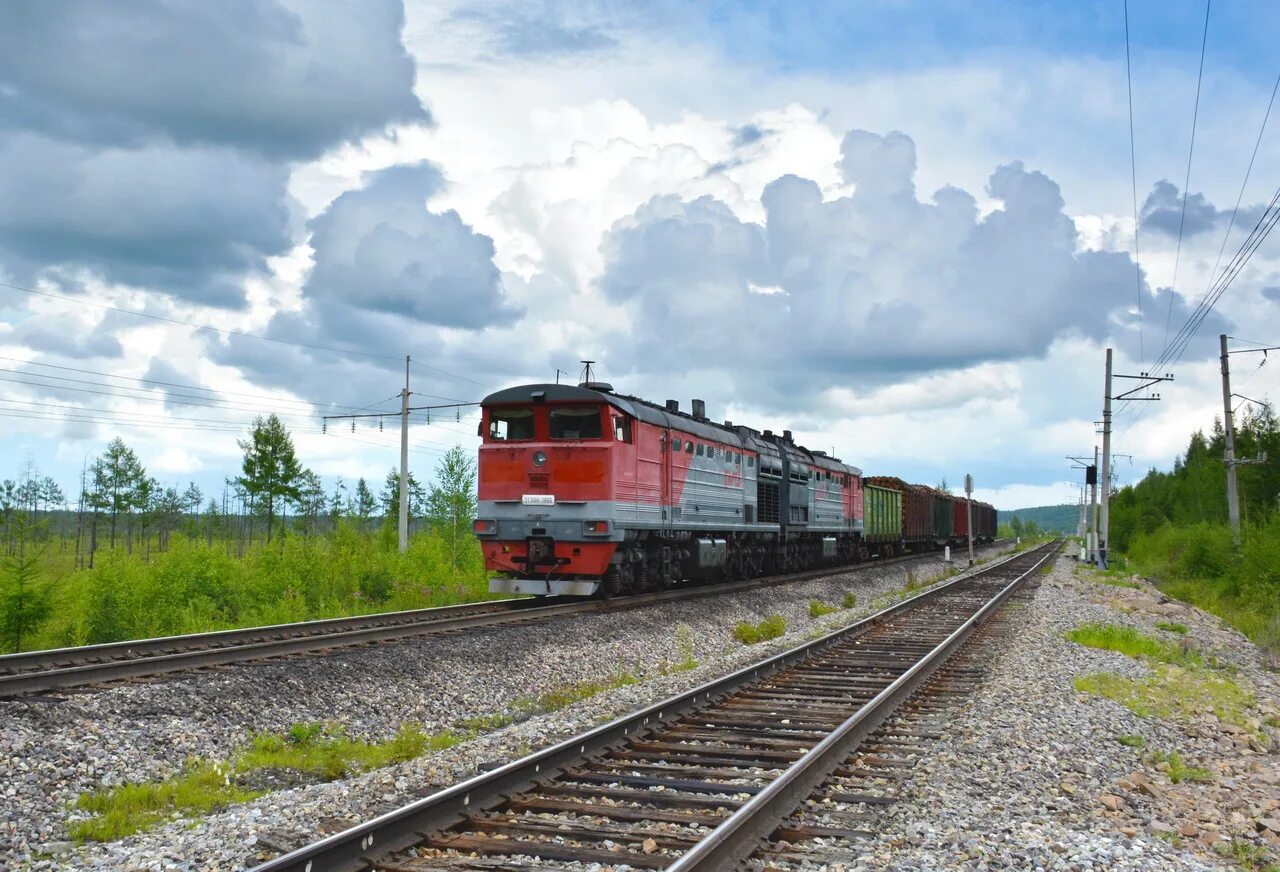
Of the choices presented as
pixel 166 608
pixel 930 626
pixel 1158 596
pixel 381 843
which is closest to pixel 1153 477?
pixel 1158 596

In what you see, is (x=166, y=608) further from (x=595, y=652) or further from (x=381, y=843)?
(x=381, y=843)

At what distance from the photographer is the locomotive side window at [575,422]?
63.8 ft

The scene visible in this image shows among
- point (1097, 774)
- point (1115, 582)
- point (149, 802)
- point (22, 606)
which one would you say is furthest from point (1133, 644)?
point (1115, 582)

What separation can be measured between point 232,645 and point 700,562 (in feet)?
40.8

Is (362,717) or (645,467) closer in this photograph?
(362,717)

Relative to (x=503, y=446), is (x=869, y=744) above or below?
below

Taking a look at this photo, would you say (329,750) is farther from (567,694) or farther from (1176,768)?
(1176,768)

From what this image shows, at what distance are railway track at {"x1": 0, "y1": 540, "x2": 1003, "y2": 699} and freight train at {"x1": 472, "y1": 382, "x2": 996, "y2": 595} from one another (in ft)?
2.82

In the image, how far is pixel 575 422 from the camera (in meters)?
19.6

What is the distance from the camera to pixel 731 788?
698 centimetres

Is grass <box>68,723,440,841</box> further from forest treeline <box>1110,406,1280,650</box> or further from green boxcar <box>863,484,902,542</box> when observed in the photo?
green boxcar <box>863,484,902,542</box>

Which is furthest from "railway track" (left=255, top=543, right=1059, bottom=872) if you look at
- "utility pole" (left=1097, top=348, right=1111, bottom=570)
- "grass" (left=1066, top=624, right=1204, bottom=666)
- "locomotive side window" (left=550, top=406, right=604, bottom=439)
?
"utility pole" (left=1097, top=348, right=1111, bottom=570)

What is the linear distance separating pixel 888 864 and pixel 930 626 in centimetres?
1358

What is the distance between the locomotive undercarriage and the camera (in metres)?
20.5
